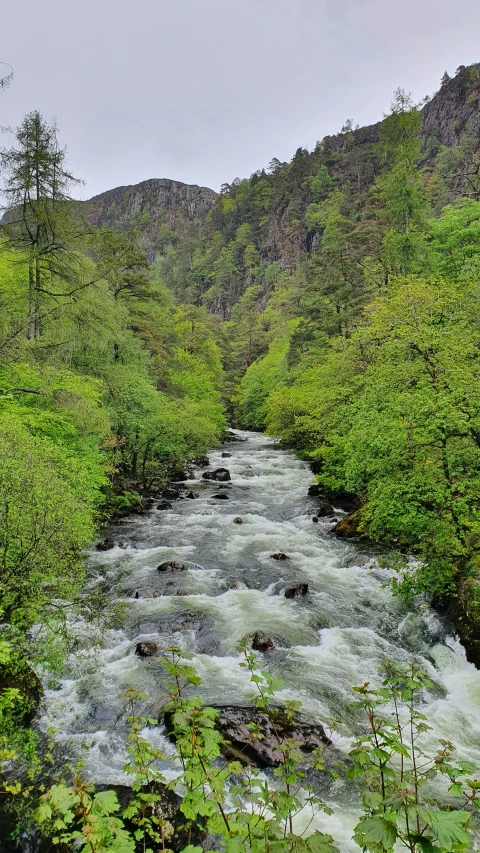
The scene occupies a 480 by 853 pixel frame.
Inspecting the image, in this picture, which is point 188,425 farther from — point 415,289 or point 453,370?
point 453,370

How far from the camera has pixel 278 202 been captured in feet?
393

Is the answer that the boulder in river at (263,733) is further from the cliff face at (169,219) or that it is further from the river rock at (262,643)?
the cliff face at (169,219)

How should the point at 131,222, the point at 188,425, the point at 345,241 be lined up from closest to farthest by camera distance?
the point at 188,425 < the point at 345,241 < the point at 131,222

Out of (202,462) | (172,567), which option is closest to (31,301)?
(172,567)

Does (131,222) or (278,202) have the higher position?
(131,222)

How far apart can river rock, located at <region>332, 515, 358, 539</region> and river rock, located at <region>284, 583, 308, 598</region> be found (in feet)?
16.4

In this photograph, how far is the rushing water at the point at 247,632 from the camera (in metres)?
8.14

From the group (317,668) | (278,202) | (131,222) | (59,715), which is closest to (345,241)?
(317,668)

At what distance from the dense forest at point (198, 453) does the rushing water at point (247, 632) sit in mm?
547

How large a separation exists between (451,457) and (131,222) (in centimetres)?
21419

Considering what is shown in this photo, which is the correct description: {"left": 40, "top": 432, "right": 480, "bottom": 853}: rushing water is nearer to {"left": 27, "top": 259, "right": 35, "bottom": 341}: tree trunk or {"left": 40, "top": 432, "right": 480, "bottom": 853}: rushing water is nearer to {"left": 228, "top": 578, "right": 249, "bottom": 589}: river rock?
{"left": 228, "top": 578, "right": 249, "bottom": 589}: river rock

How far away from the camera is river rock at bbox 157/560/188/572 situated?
15.0 m

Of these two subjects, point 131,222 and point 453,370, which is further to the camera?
point 131,222

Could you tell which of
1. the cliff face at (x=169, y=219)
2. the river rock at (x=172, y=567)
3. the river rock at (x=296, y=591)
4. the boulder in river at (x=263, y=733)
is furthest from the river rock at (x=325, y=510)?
the cliff face at (x=169, y=219)
